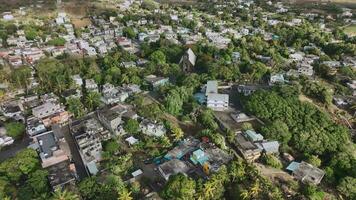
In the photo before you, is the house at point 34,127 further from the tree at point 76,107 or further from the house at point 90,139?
the tree at point 76,107

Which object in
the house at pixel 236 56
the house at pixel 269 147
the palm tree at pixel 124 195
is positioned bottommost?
the house at pixel 269 147

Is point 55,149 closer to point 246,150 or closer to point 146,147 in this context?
point 146,147

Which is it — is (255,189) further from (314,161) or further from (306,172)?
(314,161)

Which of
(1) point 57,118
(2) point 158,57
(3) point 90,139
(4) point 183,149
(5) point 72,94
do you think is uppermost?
(2) point 158,57

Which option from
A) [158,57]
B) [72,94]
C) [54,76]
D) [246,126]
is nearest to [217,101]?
[246,126]

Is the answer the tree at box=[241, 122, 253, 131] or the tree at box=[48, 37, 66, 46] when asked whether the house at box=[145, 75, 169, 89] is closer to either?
the tree at box=[241, 122, 253, 131]

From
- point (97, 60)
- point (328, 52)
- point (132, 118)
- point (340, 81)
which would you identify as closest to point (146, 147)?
point (132, 118)

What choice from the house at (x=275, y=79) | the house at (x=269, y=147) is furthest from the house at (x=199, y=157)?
the house at (x=275, y=79)
